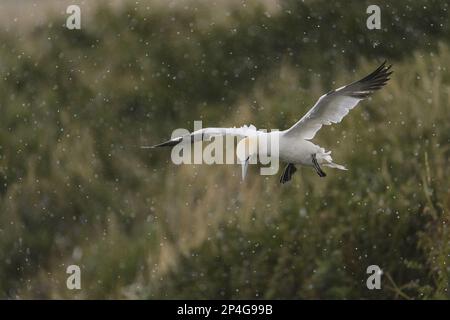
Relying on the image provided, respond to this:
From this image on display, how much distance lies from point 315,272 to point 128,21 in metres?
3.99

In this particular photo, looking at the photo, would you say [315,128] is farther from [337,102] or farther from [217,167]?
[217,167]

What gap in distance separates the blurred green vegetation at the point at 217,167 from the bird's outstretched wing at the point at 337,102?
2.50 metres

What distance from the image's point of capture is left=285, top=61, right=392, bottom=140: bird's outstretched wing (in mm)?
10797

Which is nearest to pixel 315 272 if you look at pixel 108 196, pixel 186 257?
pixel 186 257

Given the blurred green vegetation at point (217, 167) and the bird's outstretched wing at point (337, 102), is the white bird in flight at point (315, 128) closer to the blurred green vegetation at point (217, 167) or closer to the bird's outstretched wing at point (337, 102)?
the bird's outstretched wing at point (337, 102)

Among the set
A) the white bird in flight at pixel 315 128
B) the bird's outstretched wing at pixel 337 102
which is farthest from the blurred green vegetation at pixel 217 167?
the bird's outstretched wing at pixel 337 102

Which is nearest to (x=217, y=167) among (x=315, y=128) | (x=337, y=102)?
(x=315, y=128)

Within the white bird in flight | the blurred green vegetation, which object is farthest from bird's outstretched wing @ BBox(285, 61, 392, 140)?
the blurred green vegetation

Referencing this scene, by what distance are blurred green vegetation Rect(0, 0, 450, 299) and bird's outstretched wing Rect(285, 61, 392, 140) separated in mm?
2500

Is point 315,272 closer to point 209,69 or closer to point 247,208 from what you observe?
point 247,208

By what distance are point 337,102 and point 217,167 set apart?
330 centimetres

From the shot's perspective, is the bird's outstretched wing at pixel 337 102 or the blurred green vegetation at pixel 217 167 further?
the blurred green vegetation at pixel 217 167

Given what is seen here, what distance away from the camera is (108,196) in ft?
47.4

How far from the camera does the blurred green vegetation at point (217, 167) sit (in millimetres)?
13406
